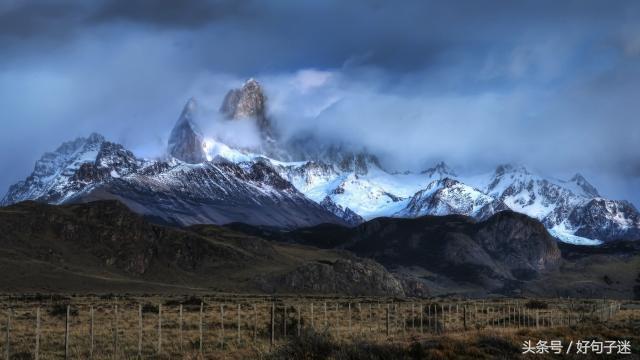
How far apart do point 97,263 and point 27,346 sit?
164332mm

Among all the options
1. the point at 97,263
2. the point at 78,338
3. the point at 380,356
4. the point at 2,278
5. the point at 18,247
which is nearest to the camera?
the point at 380,356

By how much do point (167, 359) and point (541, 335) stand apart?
695 inches

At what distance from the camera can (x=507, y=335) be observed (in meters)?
37.8

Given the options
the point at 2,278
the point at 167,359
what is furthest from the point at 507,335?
the point at 2,278

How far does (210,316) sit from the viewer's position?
64812 millimetres

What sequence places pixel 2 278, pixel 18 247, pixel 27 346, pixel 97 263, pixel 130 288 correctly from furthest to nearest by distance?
pixel 97 263 → pixel 18 247 → pixel 130 288 → pixel 2 278 → pixel 27 346

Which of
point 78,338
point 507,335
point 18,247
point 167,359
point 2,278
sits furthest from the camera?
point 18,247

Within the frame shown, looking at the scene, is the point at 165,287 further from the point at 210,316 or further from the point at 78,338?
the point at 78,338

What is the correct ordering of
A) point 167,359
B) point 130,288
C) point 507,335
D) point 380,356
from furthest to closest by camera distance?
1. point 130,288
2. point 507,335
3. point 167,359
4. point 380,356

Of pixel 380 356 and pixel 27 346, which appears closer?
pixel 380 356

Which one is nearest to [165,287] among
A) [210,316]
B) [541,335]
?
[210,316]

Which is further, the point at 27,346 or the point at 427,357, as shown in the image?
the point at 27,346

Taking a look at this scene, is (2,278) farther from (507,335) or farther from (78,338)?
(507,335)

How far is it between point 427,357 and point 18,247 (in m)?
172
